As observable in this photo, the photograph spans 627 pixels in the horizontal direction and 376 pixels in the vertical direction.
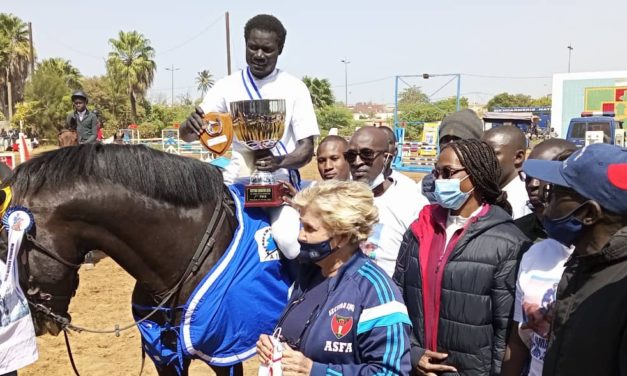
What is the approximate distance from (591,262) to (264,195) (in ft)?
5.25

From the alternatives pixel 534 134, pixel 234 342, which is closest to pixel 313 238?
pixel 234 342

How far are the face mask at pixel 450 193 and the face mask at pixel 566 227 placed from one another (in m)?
0.70

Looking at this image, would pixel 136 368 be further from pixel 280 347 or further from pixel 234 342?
pixel 280 347

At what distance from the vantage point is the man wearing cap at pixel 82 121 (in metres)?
9.86

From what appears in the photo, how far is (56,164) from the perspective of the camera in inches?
106

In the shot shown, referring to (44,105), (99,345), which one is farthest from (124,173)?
(44,105)

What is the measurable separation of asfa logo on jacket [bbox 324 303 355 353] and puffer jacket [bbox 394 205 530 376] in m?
0.67

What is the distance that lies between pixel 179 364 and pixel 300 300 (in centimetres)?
117

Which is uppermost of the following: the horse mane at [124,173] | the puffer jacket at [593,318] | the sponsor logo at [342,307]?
the horse mane at [124,173]

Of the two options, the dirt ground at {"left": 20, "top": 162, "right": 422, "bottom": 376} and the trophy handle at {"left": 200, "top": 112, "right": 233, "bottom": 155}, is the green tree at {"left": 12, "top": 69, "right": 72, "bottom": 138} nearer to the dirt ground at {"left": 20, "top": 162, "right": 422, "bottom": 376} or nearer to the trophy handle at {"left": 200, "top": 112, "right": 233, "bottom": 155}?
the dirt ground at {"left": 20, "top": 162, "right": 422, "bottom": 376}

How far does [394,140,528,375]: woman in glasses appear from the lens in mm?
2316

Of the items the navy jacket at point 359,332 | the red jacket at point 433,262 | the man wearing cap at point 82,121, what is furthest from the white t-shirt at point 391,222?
the man wearing cap at point 82,121

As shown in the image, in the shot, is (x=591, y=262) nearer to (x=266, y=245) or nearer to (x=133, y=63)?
(x=266, y=245)

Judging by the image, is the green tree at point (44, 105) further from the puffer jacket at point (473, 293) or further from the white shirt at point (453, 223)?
the puffer jacket at point (473, 293)
